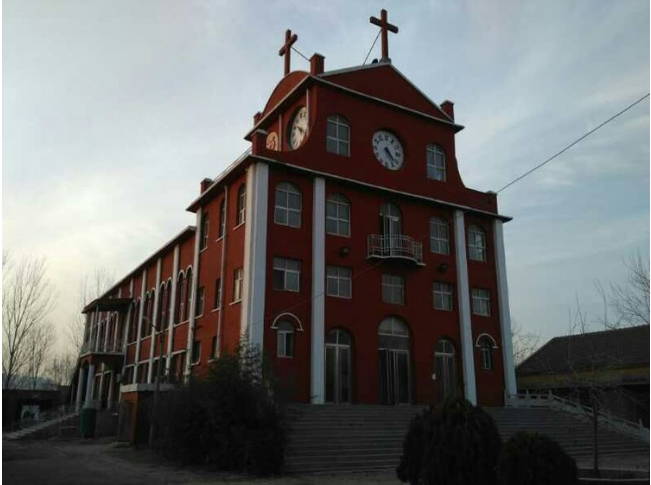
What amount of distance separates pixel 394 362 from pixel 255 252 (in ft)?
25.1

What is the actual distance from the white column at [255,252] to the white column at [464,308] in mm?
9799

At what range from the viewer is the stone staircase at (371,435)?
53.3 feet

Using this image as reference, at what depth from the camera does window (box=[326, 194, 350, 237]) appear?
84.6ft

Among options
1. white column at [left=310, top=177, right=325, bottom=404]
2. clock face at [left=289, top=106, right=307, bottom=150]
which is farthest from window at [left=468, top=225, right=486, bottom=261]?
clock face at [left=289, top=106, right=307, bottom=150]

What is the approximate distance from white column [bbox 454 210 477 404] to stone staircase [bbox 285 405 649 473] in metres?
2.57

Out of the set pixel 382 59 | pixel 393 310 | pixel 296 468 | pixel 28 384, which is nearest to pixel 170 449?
pixel 296 468

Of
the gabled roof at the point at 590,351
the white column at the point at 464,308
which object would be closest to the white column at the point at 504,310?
the gabled roof at the point at 590,351

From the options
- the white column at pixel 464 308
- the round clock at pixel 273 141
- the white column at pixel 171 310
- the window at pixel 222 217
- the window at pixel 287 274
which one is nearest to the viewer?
the window at pixel 287 274

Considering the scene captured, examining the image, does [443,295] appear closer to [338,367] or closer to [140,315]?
[338,367]

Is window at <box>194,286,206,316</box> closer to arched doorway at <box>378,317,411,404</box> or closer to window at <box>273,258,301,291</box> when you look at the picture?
window at <box>273,258,301,291</box>

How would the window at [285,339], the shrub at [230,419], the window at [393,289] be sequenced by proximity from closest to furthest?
1. the shrub at [230,419]
2. the window at [285,339]
3. the window at [393,289]

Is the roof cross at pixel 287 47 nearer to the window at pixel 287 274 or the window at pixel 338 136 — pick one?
the window at pixel 338 136

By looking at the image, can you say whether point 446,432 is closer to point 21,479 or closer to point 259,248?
point 21,479

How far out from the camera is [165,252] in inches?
1357
